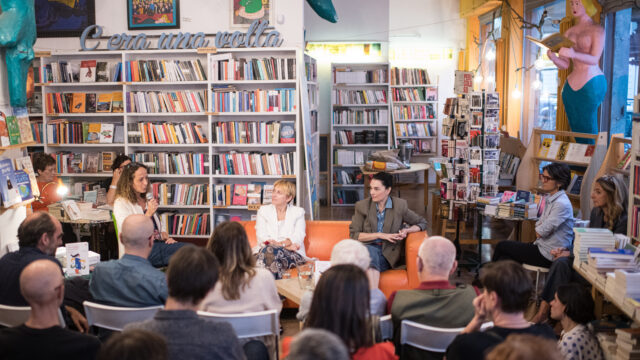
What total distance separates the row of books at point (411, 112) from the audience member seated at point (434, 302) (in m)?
8.48

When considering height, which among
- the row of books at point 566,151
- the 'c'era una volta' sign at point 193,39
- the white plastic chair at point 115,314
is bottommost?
the white plastic chair at point 115,314

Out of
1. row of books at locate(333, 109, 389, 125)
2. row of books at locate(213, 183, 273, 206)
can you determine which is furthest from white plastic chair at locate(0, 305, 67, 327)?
row of books at locate(333, 109, 389, 125)

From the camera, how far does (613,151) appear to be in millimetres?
6191

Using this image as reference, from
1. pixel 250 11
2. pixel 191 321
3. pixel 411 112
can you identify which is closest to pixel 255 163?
pixel 250 11

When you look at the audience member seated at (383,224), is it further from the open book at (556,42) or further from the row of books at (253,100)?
the open book at (556,42)

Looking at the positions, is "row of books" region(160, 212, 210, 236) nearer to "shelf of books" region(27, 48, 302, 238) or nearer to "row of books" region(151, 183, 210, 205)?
"shelf of books" region(27, 48, 302, 238)

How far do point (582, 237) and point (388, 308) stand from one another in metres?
1.69

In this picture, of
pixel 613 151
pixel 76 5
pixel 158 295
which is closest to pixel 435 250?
pixel 158 295

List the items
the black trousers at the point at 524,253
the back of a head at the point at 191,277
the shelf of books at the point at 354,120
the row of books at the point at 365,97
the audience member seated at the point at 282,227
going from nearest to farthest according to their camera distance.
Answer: the back of a head at the point at 191,277, the audience member seated at the point at 282,227, the black trousers at the point at 524,253, the shelf of books at the point at 354,120, the row of books at the point at 365,97

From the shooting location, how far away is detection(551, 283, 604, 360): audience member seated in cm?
338

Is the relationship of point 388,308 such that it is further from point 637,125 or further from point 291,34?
point 291,34

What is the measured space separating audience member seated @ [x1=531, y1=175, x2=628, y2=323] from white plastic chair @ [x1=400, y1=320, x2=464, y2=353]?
73.1 inches

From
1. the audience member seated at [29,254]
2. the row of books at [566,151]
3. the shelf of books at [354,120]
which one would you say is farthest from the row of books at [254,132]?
the audience member seated at [29,254]

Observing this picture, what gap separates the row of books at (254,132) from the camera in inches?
276
